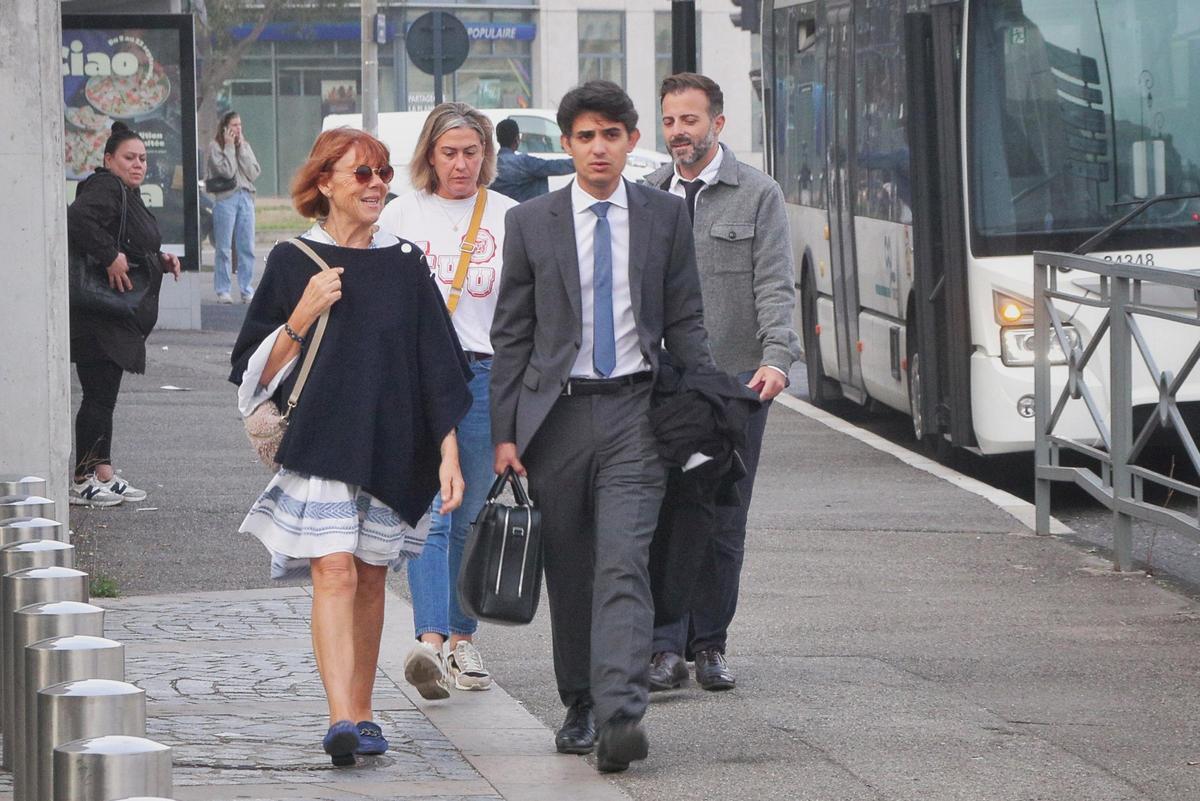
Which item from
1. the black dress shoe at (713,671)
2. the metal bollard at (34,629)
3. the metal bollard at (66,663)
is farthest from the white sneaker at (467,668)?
the metal bollard at (66,663)

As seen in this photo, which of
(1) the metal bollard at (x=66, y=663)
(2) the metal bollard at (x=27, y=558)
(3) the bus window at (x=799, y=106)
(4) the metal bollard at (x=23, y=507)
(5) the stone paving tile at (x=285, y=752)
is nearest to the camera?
(1) the metal bollard at (x=66, y=663)

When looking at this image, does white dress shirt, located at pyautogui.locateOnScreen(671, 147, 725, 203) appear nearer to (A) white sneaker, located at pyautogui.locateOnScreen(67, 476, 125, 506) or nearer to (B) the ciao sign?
(A) white sneaker, located at pyautogui.locateOnScreen(67, 476, 125, 506)

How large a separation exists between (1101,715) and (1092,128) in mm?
5372

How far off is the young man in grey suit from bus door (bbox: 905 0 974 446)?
5.57 m

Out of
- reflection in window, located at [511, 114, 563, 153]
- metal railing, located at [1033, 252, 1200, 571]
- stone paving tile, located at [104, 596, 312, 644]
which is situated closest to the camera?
stone paving tile, located at [104, 596, 312, 644]

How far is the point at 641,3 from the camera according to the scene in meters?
50.5

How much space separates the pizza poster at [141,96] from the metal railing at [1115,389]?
35.1 feet

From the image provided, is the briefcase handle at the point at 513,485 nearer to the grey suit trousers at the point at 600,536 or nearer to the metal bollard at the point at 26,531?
the grey suit trousers at the point at 600,536

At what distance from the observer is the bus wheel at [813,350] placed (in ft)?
53.8

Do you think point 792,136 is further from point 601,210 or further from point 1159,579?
point 601,210

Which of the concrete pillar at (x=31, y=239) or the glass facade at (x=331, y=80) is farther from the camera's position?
the glass facade at (x=331, y=80)

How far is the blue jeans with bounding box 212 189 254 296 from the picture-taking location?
24.1m

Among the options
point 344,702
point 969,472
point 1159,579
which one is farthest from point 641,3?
point 344,702

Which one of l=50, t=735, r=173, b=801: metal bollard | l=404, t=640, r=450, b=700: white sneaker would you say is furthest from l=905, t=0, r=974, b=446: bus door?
l=50, t=735, r=173, b=801: metal bollard
